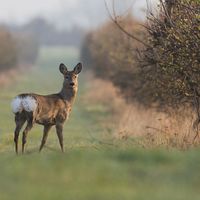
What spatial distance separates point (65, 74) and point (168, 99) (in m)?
3.64

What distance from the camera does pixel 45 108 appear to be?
1645 centimetres

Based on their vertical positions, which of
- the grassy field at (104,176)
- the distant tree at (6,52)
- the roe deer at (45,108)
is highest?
the distant tree at (6,52)

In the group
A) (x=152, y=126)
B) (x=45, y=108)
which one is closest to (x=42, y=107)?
(x=45, y=108)

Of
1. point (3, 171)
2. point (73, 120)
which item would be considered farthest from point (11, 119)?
point (3, 171)

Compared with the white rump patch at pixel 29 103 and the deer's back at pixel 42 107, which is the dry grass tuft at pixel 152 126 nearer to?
the deer's back at pixel 42 107

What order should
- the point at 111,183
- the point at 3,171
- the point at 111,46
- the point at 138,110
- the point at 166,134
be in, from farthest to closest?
the point at 111,46 → the point at 138,110 → the point at 166,134 → the point at 3,171 → the point at 111,183


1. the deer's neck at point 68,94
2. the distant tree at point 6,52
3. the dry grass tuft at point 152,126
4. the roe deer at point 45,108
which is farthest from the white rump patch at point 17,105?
the distant tree at point 6,52

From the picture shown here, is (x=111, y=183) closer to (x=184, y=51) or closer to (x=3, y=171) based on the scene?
(x=3, y=171)

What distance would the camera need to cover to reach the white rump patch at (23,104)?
15.6m

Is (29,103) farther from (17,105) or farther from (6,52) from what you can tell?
(6,52)

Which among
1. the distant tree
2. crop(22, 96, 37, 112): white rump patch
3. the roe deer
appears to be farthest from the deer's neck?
the distant tree

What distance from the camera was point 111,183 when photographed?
10.1 m

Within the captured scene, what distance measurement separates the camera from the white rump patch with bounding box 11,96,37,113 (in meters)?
15.6

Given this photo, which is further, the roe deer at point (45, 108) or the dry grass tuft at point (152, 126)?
the dry grass tuft at point (152, 126)
